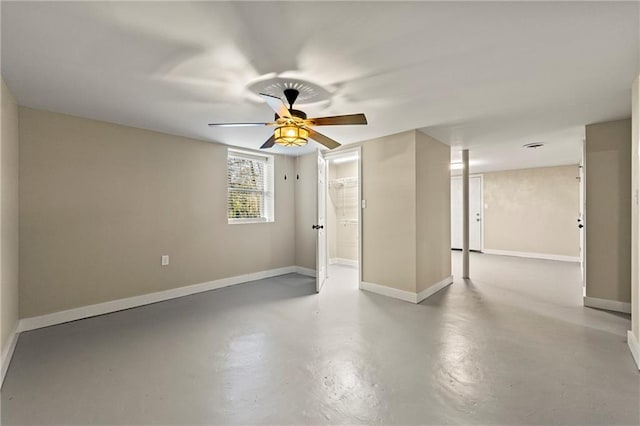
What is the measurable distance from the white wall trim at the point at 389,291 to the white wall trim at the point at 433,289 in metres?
0.09

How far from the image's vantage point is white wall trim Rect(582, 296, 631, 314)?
326 centimetres

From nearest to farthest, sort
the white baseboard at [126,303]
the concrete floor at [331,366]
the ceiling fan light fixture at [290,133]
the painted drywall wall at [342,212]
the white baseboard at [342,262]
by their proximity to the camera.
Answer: the concrete floor at [331,366], the ceiling fan light fixture at [290,133], the white baseboard at [126,303], the white baseboard at [342,262], the painted drywall wall at [342,212]

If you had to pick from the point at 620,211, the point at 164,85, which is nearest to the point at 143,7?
the point at 164,85

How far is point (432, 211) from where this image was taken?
4.10 m

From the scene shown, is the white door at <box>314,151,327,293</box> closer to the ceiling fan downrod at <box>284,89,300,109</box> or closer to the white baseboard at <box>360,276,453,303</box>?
the white baseboard at <box>360,276,453,303</box>

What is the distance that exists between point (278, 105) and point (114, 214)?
8.11 ft

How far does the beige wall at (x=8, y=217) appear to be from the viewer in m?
2.20

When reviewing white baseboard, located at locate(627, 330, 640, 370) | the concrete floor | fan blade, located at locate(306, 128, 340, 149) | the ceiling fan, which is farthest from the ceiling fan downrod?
white baseboard, located at locate(627, 330, 640, 370)

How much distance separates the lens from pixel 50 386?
6.30ft

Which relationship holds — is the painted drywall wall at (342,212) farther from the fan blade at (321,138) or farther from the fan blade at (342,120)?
the fan blade at (342,120)

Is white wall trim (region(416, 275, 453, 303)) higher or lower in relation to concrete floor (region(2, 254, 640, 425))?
higher

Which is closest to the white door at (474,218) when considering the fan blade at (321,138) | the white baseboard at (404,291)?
the white baseboard at (404,291)

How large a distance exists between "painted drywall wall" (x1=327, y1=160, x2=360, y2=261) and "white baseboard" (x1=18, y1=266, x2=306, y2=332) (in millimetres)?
1868

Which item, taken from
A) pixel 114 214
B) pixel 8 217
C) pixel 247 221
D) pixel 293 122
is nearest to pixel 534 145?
pixel 293 122
